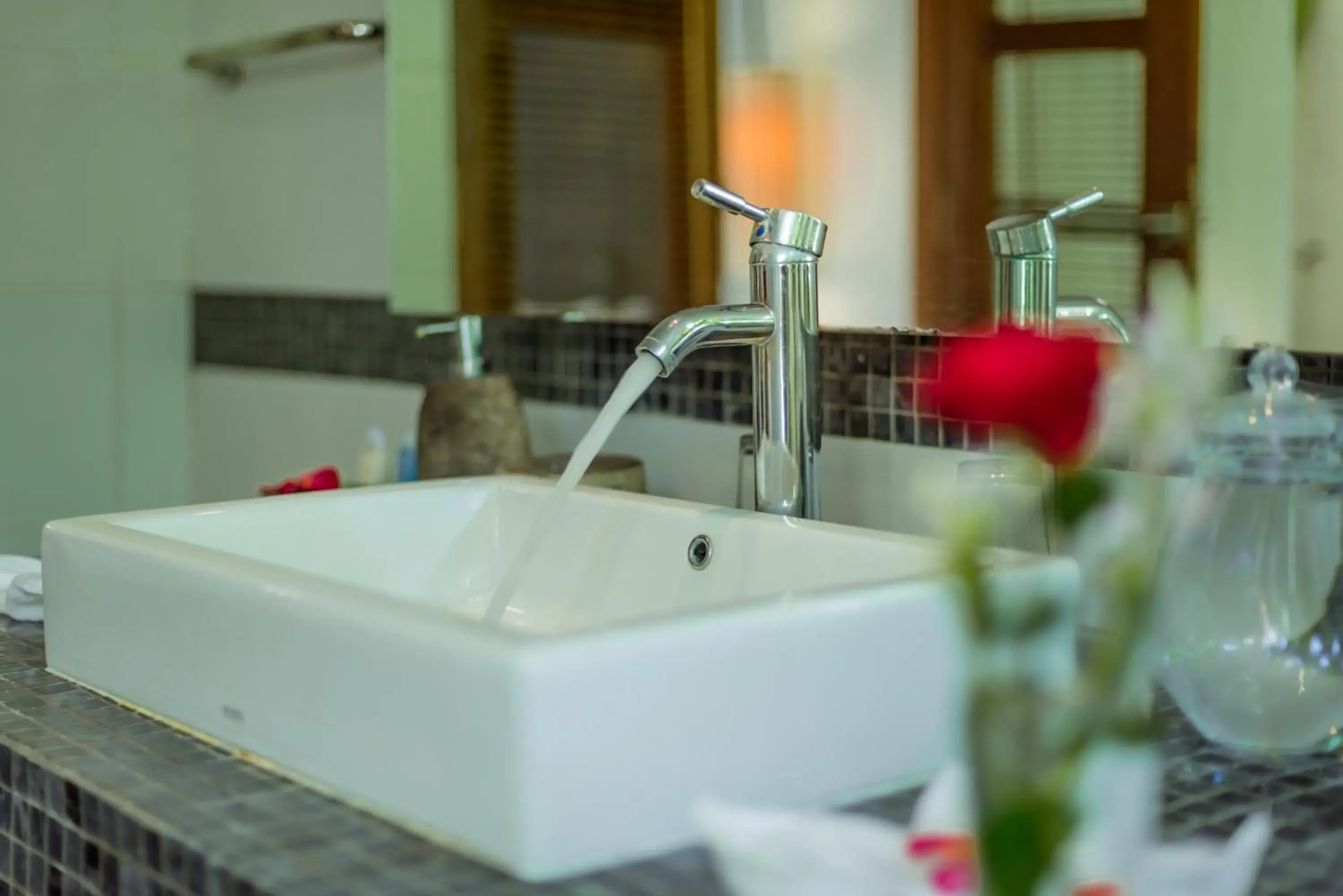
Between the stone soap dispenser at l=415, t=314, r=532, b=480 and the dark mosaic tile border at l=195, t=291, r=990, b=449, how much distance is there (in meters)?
0.14

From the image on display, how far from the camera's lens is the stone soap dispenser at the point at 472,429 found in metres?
1.55

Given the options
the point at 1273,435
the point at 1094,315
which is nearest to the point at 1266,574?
the point at 1273,435

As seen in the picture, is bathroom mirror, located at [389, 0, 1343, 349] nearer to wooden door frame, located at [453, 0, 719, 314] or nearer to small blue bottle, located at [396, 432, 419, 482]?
wooden door frame, located at [453, 0, 719, 314]

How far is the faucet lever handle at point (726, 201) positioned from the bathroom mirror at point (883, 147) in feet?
0.57

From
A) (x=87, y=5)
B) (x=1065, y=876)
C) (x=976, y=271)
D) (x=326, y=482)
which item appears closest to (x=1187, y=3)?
(x=976, y=271)

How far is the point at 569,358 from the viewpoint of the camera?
1732 millimetres

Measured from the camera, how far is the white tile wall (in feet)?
7.40

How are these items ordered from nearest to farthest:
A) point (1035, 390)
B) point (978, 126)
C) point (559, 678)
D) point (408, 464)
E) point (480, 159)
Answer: point (1035, 390)
point (559, 678)
point (978, 126)
point (408, 464)
point (480, 159)

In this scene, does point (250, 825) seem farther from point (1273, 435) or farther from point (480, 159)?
point (480, 159)

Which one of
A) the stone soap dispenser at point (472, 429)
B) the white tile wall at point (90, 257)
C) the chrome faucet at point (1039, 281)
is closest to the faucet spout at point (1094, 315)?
the chrome faucet at point (1039, 281)

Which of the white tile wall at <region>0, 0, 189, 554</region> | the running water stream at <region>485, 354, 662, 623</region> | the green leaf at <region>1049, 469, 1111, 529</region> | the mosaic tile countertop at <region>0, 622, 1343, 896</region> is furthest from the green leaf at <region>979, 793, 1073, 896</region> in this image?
the white tile wall at <region>0, 0, 189, 554</region>

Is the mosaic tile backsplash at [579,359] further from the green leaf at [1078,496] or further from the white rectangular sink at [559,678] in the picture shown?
the green leaf at [1078,496]

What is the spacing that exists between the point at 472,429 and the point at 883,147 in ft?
1.59

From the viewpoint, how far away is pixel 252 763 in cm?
92
